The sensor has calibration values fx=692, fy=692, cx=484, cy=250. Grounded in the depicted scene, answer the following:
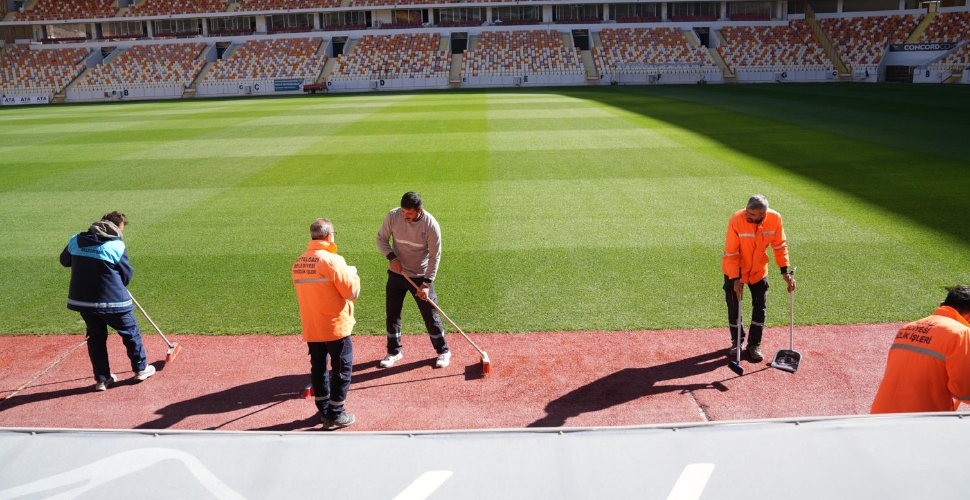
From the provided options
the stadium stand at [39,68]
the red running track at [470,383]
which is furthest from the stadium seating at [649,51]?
the red running track at [470,383]

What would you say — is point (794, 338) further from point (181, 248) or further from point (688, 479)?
point (181, 248)

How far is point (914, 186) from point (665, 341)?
1056 cm

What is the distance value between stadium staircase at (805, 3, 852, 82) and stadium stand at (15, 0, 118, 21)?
2445 inches

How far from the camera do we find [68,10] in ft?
209

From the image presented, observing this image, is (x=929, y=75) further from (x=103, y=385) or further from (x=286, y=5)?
(x=103, y=385)

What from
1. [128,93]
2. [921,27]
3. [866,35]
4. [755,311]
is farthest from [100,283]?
[921,27]

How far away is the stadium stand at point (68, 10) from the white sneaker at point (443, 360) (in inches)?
2713

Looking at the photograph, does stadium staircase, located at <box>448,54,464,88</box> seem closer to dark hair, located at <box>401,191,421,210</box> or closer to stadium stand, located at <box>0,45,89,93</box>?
stadium stand, located at <box>0,45,89,93</box>

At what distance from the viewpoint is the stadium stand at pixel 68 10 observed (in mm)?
62812

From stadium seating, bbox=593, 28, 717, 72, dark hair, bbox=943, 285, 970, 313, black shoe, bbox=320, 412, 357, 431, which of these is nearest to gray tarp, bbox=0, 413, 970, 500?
dark hair, bbox=943, 285, 970, 313

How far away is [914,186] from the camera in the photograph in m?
15.6

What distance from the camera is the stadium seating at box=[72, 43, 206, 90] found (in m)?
55.6

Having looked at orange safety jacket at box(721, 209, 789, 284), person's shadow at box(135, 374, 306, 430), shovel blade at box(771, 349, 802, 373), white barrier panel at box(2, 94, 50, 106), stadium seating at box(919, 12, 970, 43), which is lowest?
person's shadow at box(135, 374, 306, 430)

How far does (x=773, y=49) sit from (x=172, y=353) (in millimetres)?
57402
